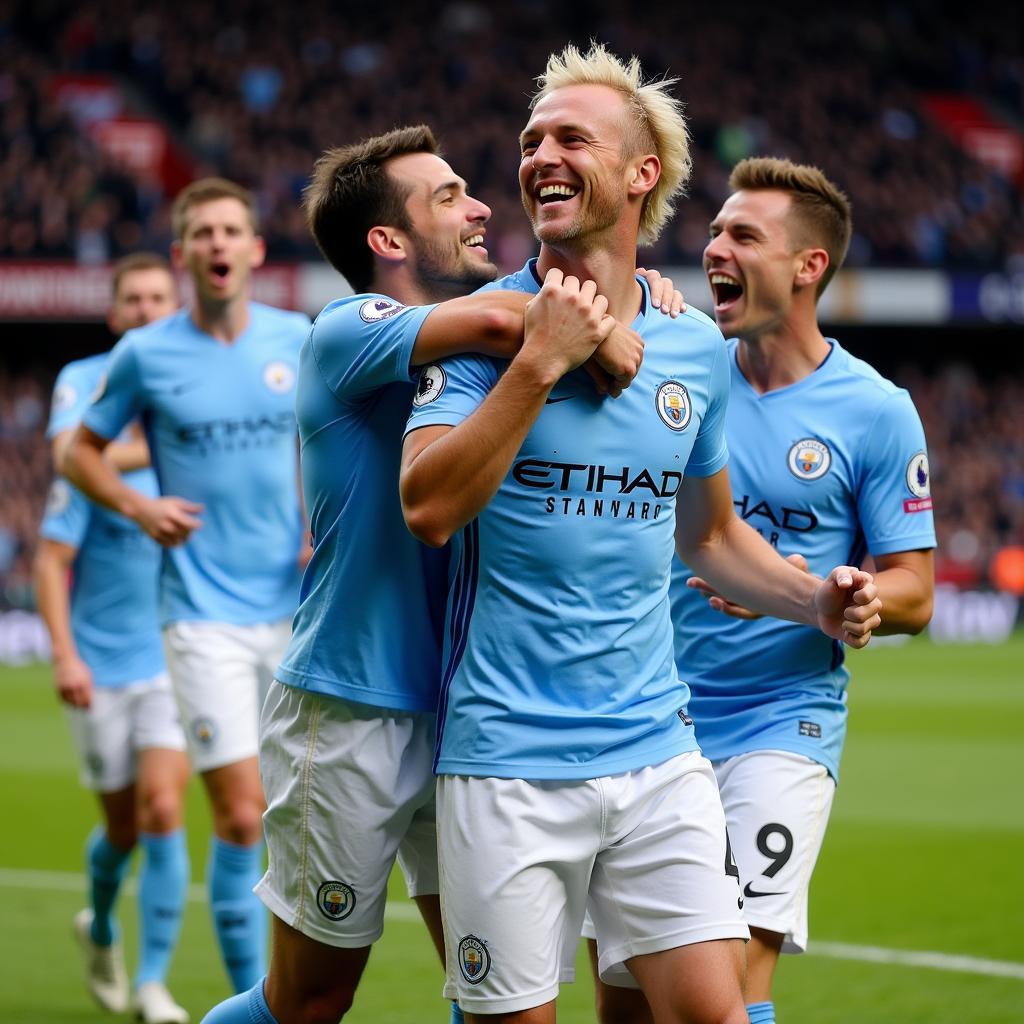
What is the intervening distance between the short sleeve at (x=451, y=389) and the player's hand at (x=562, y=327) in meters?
0.15

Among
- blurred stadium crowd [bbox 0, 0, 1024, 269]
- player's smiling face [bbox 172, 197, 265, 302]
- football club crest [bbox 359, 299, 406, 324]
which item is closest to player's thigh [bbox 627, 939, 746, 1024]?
football club crest [bbox 359, 299, 406, 324]

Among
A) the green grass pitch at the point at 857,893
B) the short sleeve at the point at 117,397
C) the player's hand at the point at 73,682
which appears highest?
the short sleeve at the point at 117,397

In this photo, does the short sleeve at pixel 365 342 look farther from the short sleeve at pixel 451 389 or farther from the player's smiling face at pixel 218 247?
the player's smiling face at pixel 218 247

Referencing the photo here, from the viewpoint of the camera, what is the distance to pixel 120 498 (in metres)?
5.33

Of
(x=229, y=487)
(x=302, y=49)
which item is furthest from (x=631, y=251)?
(x=302, y=49)

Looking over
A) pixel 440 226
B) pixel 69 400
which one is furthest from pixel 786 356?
pixel 69 400

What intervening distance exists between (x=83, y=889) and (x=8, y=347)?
785 inches

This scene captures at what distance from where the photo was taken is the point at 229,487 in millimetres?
5496

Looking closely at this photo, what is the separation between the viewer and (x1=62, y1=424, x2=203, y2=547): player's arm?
504cm

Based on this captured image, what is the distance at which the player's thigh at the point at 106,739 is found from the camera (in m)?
6.23

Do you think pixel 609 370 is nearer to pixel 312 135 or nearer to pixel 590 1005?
pixel 590 1005

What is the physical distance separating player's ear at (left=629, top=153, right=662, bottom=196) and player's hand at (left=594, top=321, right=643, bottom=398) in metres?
0.34

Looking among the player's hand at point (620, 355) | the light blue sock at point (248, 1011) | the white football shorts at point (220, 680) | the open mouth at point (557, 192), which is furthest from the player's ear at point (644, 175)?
the white football shorts at point (220, 680)

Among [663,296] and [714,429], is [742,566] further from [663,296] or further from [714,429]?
[663,296]
